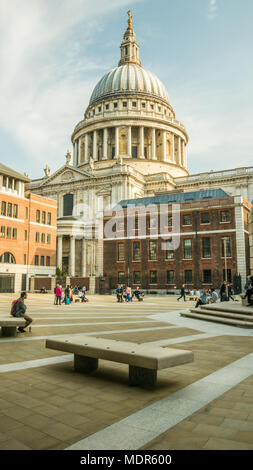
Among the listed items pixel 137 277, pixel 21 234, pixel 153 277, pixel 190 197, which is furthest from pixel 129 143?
pixel 153 277

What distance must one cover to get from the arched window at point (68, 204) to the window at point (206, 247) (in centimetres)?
3828

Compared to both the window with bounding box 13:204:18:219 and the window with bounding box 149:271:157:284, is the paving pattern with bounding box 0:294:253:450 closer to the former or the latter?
the window with bounding box 149:271:157:284

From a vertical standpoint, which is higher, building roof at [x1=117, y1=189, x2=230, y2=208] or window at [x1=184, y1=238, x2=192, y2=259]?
building roof at [x1=117, y1=189, x2=230, y2=208]

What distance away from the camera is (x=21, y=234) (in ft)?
163

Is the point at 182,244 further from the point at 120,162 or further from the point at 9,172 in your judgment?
the point at 120,162

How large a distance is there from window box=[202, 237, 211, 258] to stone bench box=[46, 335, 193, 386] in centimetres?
3780

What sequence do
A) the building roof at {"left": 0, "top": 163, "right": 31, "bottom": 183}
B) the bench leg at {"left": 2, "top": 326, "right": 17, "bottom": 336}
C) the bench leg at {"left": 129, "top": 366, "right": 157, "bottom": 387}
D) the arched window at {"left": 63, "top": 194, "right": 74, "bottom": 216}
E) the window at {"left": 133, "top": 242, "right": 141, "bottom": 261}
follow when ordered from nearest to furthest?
the bench leg at {"left": 129, "top": 366, "right": 157, "bottom": 387} → the bench leg at {"left": 2, "top": 326, "right": 17, "bottom": 336} → the building roof at {"left": 0, "top": 163, "right": 31, "bottom": 183} → the window at {"left": 133, "top": 242, "right": 141, "bottom": 261} → the arched window at {"left": 63, "top": 194, "right": 74, "bottom": 216}

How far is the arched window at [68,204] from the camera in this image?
75312 mm

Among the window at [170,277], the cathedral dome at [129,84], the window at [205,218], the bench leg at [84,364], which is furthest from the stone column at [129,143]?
the bench leg at [84,364]

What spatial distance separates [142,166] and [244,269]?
46.7 metres

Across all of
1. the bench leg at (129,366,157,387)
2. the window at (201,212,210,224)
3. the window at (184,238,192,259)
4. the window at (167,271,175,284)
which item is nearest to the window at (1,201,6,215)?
the window at (167,271,175,284)

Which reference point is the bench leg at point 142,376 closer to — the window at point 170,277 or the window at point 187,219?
the window at point 170,277

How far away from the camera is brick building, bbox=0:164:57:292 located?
47062 mm

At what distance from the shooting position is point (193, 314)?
17.3 metres
